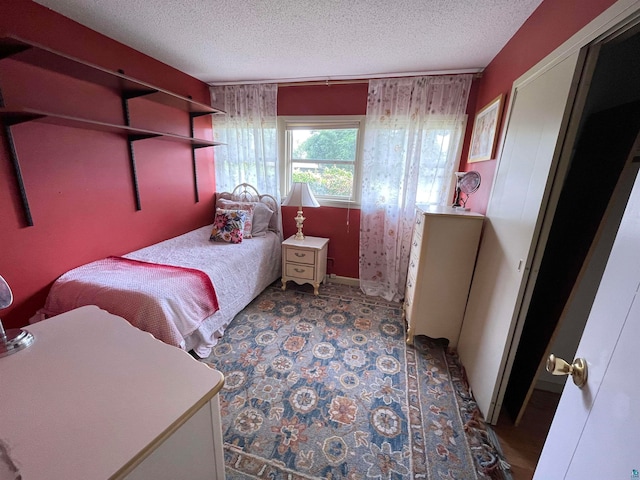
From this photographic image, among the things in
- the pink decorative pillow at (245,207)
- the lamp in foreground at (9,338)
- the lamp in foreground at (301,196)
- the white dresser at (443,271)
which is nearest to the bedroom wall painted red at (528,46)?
the white dresser at (443,271)

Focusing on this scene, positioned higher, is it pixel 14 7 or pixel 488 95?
pixel 14 7

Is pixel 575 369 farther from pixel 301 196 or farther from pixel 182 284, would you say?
pixel 301 196

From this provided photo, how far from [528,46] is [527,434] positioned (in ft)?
7.41

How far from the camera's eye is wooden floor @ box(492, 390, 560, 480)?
1289 mm

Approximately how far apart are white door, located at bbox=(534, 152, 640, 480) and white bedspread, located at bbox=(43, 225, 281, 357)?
1912 mm

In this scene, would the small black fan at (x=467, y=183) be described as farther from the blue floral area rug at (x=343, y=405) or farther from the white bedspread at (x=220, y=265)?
the white bedspread at (x=220, y=265)

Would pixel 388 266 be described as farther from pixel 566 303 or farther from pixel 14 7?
pixel 14 7

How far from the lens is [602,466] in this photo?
524 mm

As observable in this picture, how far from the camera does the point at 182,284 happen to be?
1.83 metres

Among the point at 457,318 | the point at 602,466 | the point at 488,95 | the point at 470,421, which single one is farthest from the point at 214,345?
the point at 488,95

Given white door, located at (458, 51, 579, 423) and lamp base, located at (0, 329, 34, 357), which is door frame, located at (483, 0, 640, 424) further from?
lamp base, located at (0, 329, 34, 357)

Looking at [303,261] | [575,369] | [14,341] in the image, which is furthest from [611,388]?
[303,261]

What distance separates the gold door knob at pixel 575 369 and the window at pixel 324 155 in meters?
2.52

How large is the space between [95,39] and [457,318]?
3554mm
